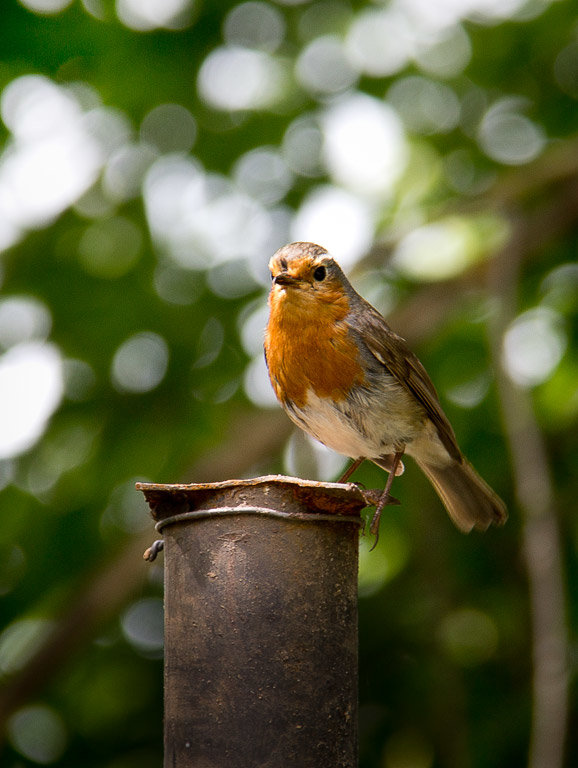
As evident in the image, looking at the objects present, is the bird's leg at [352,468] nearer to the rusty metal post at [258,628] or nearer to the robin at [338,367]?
the robin at [338,367]

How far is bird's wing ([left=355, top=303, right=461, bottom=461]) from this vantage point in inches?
148

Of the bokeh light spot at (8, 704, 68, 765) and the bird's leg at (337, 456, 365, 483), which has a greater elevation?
the bird's leg at (337, 456, 365, 483)

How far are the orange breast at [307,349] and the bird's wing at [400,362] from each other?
0.36ft

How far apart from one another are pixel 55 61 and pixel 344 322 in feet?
5.92

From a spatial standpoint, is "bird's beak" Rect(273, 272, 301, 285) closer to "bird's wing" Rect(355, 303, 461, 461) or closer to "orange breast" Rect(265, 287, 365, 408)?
"orange breast" Rect(265, 287, 365, 408)

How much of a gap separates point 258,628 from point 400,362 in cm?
177

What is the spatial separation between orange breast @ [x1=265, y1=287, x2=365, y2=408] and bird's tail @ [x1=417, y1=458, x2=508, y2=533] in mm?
858

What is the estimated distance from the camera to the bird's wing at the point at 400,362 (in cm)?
375

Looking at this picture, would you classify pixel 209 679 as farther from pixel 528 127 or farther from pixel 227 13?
pixel 528 127

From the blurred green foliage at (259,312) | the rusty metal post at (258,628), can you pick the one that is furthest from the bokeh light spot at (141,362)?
the rusty metal post at (258,628)

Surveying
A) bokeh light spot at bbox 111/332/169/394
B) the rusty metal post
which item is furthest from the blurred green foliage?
the rusty metal post

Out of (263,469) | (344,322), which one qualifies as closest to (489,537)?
(263,469)

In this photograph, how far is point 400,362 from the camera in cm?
386

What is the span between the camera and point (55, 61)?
4.43m
